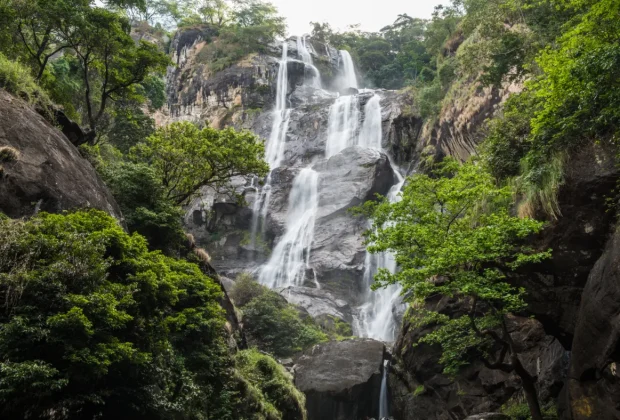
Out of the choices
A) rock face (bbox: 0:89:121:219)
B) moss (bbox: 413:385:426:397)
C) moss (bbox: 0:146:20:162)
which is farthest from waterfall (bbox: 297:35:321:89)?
moss (bbox: 0:146:20:162)

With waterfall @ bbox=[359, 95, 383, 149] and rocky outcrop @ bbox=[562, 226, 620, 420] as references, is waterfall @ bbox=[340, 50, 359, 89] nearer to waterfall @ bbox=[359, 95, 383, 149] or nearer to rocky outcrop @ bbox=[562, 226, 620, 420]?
waterfall @ bbox=[359, 95, 383, 149]

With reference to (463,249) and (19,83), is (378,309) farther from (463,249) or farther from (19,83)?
(19,83)

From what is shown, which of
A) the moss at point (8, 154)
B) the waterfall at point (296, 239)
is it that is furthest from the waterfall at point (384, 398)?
the moss at point (8, 154)

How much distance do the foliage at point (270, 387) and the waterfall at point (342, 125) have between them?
87.2ft

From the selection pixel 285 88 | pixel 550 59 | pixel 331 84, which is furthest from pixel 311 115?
pixel 550 59

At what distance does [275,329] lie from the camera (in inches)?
905

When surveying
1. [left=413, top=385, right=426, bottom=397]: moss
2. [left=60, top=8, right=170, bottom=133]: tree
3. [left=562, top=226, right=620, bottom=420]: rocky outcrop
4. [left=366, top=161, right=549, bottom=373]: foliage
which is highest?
[left=60, top=8, right=170, bottom=133]: tree

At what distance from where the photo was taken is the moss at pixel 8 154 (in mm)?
9875

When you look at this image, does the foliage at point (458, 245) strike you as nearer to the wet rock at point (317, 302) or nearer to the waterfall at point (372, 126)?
the wet rock at point (317, 302)

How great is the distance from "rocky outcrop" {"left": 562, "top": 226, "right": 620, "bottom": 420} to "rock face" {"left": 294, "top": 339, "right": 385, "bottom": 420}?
1079cm

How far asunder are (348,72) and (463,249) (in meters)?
→ 52.3

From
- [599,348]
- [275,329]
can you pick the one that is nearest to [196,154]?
[275,329]

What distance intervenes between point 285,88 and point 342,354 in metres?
36.6

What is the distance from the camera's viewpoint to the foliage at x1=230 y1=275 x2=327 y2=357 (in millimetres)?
22641
